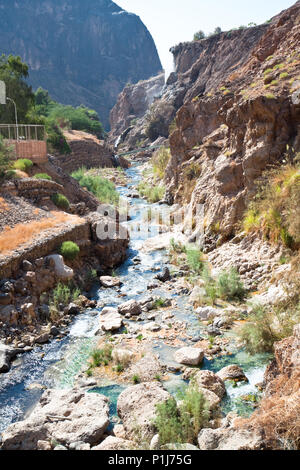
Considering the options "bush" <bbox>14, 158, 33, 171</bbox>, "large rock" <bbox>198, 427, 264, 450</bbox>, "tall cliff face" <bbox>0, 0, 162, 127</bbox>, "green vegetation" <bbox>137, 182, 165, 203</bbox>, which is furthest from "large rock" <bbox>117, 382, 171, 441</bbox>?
"tall cliff face" <bbox>0, 0, 162, 127</bbox>

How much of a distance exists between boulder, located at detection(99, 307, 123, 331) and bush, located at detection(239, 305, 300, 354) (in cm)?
347

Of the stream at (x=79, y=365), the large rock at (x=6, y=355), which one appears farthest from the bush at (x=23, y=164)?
the large rock at (x=6, y=355)

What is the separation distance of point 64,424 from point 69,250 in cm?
829

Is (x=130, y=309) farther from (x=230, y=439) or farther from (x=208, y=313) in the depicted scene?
(x=230, y=439)

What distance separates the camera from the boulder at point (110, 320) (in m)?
10.7

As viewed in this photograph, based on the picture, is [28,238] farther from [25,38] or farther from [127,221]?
[25,38]

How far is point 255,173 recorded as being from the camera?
46.0 ft

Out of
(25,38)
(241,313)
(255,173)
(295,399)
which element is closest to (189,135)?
(255,173)

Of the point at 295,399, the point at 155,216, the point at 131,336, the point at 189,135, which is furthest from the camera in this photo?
the point at 189,135

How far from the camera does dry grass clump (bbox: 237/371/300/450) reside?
479cm

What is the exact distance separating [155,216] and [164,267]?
7.12m

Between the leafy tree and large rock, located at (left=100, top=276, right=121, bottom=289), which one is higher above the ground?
the leafy tree

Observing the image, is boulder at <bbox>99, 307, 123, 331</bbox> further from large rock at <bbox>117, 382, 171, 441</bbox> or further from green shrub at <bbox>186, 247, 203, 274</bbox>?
green shrub at <bbox>186, 247, 203, 274</bbox>

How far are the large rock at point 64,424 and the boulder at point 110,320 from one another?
3193 millimetres
